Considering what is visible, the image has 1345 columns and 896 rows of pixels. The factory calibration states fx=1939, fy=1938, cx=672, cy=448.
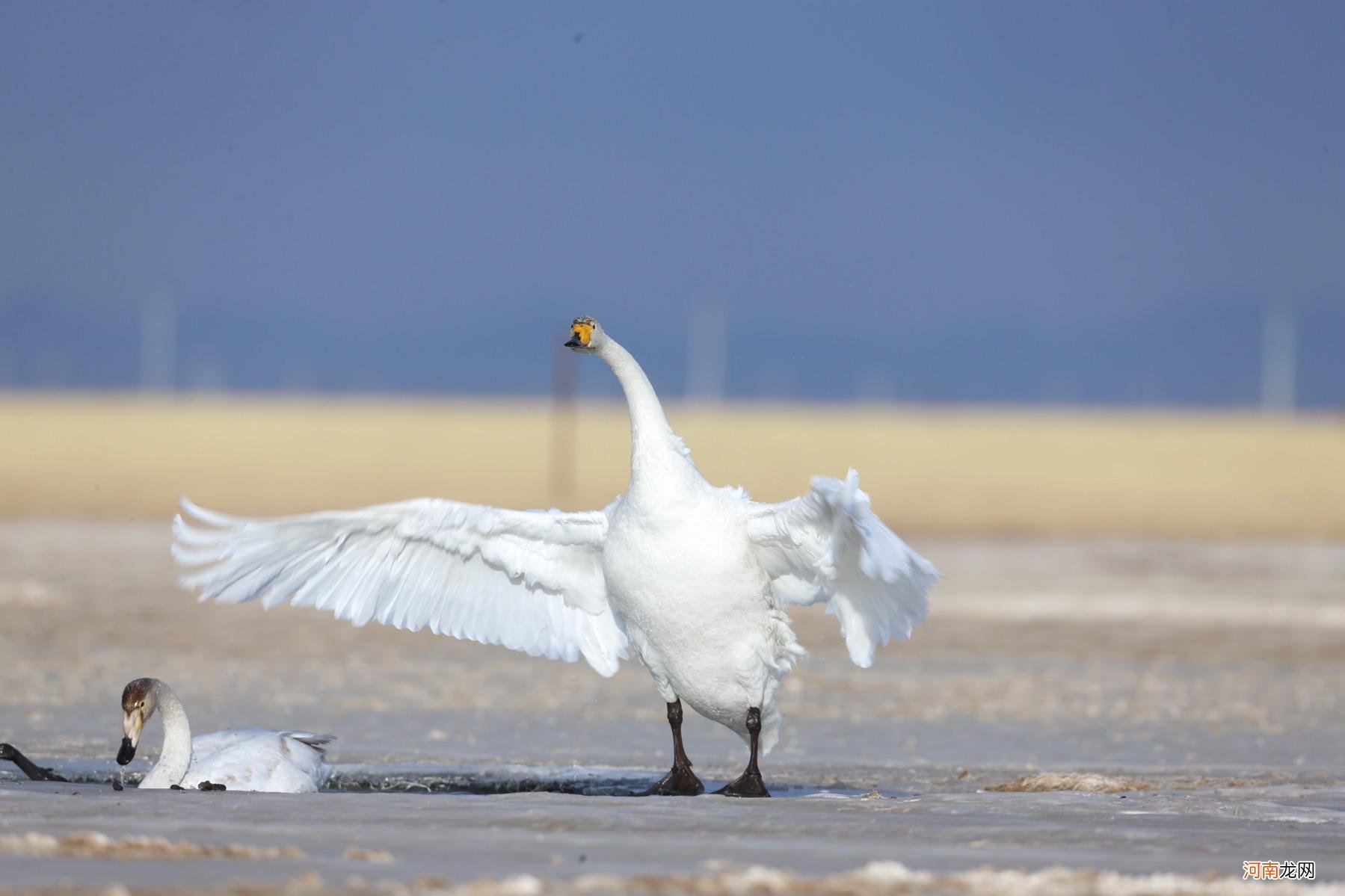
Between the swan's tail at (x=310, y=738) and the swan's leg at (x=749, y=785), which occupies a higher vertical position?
the swan's tail at (x=310, y=738)

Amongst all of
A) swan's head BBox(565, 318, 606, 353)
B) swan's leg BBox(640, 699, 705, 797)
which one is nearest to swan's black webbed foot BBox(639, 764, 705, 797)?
swan's leg BBox(640, 699, 705, 797)

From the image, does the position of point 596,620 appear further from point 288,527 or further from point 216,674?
point 216,674

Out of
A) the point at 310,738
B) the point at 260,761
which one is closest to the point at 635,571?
the point at 310,738

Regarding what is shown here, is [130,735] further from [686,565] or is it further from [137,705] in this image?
[686,565]

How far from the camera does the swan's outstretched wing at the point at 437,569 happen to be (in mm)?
10062

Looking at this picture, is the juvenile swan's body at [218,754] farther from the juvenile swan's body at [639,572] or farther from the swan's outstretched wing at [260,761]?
the juvenile swan's body at [639,572]

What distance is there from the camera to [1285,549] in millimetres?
30891

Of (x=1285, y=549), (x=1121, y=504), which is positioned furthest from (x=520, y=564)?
(x=1121, y=504)

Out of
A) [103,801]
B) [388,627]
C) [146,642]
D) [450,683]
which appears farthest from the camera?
[388,627]

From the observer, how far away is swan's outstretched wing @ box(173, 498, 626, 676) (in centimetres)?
1006

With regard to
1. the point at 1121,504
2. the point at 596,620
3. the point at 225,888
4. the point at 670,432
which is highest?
the point at 1121,504

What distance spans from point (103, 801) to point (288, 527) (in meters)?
2.29

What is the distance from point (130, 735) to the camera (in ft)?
31.5

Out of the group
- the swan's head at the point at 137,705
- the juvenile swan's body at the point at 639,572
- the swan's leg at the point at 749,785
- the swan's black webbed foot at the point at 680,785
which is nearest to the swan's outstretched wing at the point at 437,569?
the juvenile swan's body at the point at 639,572
